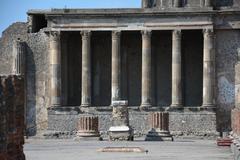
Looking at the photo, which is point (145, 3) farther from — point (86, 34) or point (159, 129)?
point (159, 129)

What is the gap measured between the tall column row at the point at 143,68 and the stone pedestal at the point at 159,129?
7.68 m

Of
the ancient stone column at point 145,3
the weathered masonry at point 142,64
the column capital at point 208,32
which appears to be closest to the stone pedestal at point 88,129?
the weathered masonry at point 142,64

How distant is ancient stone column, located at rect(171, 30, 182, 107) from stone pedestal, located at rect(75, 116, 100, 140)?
9052mm

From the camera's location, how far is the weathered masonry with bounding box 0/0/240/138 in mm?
40969

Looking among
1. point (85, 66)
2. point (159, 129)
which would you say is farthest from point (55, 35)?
point (159, 129)

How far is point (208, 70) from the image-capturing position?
134 feet

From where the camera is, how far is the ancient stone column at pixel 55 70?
137 ft

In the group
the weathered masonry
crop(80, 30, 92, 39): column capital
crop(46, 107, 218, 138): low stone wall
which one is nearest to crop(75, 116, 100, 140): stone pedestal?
crop(46, 107, 218, 138): low stone wall

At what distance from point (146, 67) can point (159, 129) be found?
863 cm

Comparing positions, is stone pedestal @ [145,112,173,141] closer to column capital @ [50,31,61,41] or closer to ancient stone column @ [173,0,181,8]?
column capital @ [50,31,61,41]

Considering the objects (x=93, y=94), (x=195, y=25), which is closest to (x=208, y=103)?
(x=195, y=25)

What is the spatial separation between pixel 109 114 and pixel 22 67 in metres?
6.11

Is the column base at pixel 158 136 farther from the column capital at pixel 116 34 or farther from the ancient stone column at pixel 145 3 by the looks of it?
the ancient stone column at pixel 145 3

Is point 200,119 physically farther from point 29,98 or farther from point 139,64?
point 29,98
